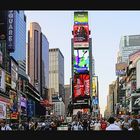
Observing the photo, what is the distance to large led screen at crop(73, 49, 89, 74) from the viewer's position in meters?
123

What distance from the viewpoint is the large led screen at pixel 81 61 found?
404 feet

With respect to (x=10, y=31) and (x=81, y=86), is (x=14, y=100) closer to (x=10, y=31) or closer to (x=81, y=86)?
(x=81, y=86)

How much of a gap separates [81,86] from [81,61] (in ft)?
32.6

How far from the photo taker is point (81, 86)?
392 ft

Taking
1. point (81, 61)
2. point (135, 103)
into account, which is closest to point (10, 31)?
point (81, 61)

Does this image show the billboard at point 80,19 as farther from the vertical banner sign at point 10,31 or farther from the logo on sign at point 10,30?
the logo on sign at point 10,30

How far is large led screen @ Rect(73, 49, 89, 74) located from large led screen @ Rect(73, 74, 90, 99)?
62.8 inches

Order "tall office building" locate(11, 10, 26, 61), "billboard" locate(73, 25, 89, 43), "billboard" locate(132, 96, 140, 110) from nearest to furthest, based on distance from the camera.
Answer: "billboard" locate(73, 25, 89, 43) < "billboard" locate(132, 96, 140, 110) < "tall office building" locate(11, 10, 26, 61)

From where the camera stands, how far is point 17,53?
164 m

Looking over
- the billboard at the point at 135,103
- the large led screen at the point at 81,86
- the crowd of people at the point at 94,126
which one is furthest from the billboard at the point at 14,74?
the crowd of people at the point at 94,126

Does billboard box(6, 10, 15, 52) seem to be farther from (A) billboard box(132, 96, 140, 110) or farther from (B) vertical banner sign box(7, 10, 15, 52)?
(A) billboard box(132, 96, 140, 110)

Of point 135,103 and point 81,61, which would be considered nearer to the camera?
point 81,61

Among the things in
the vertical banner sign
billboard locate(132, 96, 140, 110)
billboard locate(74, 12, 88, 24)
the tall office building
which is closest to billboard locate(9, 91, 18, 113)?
the vertical banner sign
